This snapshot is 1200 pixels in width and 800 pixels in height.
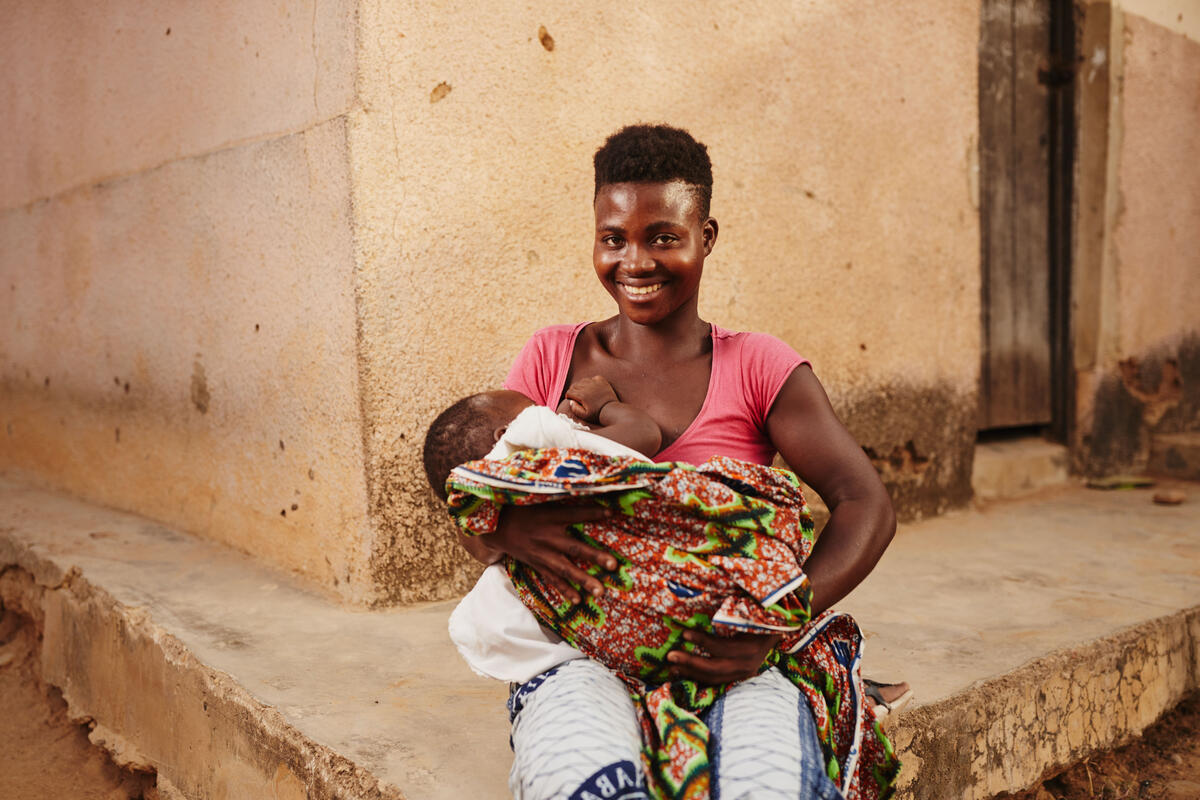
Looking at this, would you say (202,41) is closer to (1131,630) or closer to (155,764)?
(155,764)

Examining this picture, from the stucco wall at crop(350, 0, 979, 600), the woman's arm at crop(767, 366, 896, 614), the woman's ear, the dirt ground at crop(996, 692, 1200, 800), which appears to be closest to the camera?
the woman's arm at crop(767, 366, 896, 614)

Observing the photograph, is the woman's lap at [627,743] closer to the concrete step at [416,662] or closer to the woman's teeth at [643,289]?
the concrete step at [416,662]

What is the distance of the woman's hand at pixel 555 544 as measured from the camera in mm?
1360

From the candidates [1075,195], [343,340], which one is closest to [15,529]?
[343,340]

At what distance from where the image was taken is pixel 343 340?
2.47 metres

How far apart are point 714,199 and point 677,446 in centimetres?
158

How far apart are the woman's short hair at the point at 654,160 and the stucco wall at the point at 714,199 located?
0.92m

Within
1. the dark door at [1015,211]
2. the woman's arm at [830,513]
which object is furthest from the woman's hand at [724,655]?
the dark door at [1015,211]

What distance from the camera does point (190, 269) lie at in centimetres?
314

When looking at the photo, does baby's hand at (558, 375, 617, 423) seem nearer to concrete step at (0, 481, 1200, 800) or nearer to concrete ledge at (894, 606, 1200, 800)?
concrete step at (0, 481, 1200, 800)

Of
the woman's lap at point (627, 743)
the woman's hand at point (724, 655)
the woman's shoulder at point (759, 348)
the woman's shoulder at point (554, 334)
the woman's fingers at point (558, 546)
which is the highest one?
the woman's shoulder at point (554, 334)

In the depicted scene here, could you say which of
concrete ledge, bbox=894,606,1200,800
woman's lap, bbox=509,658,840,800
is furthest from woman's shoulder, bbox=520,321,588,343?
concrete ledge, bbox=894,606,1200,800

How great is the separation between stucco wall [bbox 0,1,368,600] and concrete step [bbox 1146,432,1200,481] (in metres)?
3.92

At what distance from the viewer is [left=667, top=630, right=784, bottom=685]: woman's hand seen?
4.34 ft
